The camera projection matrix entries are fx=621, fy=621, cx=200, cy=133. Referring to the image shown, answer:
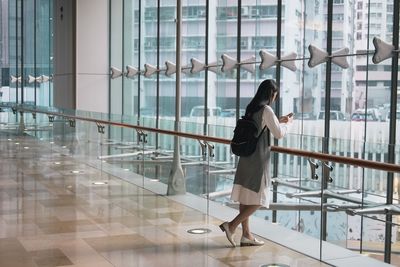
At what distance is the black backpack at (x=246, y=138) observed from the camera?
4.93 metres

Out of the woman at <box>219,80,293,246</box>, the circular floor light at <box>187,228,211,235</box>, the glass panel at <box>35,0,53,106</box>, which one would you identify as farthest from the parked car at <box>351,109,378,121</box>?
the glass panel at <box>35,0,53,106</box>

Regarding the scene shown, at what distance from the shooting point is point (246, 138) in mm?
4938

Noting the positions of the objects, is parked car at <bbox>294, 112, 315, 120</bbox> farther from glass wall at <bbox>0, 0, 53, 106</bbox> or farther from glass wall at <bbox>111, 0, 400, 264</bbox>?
glass wall at <bbox>0, 0, 53, 106</bbox>

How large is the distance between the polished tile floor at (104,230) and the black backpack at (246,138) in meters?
0.82

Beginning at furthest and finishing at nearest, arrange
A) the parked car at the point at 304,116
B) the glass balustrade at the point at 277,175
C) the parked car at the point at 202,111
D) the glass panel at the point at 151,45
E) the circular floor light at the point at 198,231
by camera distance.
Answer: the glass panel at the point at 151,45, the parked car at the point at 202,111, the parked car at the point at 304,116, the circular floor light at the point at 198,231, the glass balustrade at the point at 277,175

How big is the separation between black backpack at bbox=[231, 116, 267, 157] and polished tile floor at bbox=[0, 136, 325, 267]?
817 mm

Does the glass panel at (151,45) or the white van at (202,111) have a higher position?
the glass panel at (151,45)

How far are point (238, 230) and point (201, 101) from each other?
8.20 meters

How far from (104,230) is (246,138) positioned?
5.66ft

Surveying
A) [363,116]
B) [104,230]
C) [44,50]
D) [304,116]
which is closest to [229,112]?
[304,116]

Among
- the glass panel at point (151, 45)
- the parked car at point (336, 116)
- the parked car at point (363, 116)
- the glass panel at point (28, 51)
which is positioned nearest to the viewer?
the parked car at point (363, 116)

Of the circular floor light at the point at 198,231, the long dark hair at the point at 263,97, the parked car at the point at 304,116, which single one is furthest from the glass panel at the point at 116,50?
the long dark hair at the point at 263,97

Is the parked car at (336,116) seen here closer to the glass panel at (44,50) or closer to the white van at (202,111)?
the white van at (202,111)

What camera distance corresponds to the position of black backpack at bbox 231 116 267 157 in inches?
194
